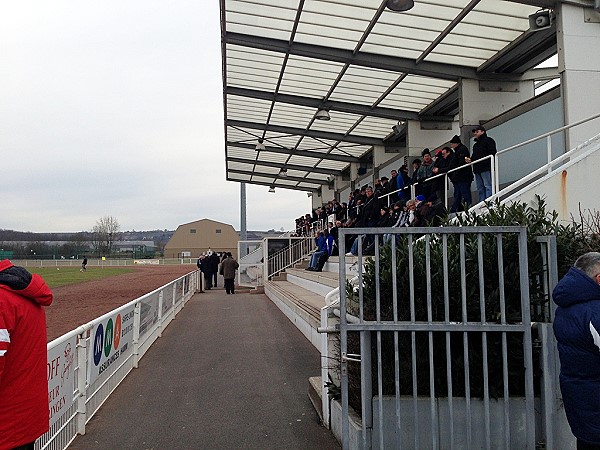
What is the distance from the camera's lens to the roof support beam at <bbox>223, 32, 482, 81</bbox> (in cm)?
1612

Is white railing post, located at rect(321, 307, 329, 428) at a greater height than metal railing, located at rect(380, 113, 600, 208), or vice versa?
metal railing, located at rect(380, 113, 600, 208)

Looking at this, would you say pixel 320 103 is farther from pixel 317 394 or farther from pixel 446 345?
pixel 446 345

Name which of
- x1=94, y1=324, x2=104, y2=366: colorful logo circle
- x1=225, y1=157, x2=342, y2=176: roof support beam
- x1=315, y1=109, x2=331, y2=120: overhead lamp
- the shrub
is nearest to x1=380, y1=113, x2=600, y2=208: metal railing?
the shrub

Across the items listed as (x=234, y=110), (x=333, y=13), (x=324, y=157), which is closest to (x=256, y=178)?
(x=324, y=157)

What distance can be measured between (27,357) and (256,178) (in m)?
36.3

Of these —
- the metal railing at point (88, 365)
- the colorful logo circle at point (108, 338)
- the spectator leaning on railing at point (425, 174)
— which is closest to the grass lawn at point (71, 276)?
the spectator leaning on railing at point (425, 174)

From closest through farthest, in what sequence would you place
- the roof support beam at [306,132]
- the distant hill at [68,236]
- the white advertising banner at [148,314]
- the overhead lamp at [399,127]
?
the white advertising banner at [148,314] → the overhead lamp at [399,127] → the roof support beam at [306,132] → the distant hill at [68,236]

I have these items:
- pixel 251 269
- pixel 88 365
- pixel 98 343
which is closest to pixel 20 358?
pixel 88 365

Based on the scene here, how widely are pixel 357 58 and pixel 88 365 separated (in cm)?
1207

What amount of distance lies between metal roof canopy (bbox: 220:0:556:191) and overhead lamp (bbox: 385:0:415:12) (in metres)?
0.30

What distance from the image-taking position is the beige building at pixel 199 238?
112 m

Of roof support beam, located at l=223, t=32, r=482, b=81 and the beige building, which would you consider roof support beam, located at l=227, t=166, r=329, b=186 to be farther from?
the beige building

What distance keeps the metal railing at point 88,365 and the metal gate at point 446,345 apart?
255 centimetres

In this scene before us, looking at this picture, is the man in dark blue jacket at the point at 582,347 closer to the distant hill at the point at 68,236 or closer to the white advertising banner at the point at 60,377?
the white advertising banner at the point at 60,377
